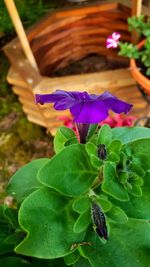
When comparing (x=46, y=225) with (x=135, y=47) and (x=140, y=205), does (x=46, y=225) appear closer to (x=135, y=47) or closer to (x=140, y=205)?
(x=140, y=205)

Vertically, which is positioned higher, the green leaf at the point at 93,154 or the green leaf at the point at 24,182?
the green leaf at the point at 93,154

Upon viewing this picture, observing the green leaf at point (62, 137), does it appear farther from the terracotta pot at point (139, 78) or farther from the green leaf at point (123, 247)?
the terracotta pot at point (139, 78)

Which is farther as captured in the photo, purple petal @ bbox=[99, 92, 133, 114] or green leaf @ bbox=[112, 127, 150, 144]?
green leaf @ bbox=[112, 127, 150, 144]

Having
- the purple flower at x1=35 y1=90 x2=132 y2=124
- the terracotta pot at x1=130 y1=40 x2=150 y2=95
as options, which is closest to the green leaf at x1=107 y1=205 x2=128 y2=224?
the purple flower at x1=35 y1=90 x2=132 y2=124

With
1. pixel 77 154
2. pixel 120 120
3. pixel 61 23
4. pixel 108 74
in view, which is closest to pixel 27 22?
pixel 61 23

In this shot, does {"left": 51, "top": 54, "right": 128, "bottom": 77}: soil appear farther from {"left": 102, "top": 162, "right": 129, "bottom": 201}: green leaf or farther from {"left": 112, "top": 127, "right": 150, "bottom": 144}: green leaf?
{"left": 102, "top": 162, "right": 129, "bottom": 201}: green leaf

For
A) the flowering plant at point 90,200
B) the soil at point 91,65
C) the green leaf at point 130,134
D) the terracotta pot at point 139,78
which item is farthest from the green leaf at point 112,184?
the soil at point 91,65

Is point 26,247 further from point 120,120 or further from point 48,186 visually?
point 120,120
